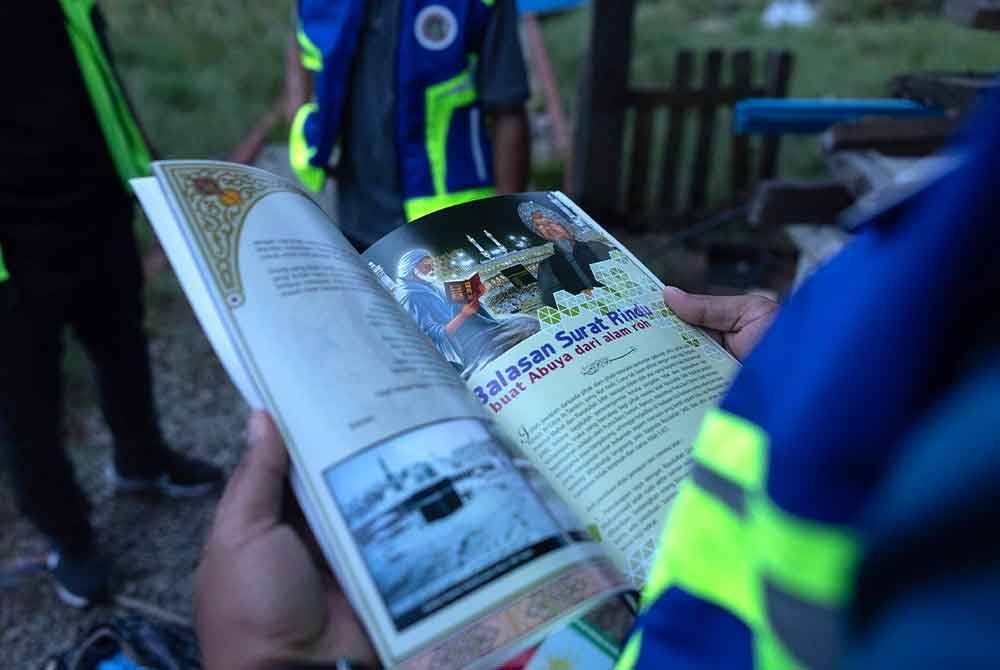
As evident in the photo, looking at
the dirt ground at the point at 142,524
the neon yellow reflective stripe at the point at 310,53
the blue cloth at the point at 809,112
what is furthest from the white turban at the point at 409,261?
the blue cloth at the point at 809,112

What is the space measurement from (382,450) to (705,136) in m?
3.60

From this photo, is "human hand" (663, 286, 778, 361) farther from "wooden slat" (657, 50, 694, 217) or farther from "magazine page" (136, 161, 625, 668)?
"wooden slat" (657, 50, 694, 217)

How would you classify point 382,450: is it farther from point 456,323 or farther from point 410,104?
point 410,104

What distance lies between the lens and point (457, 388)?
2.63ft

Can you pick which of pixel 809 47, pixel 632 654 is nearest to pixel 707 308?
pixel 632 654

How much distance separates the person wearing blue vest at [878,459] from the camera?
0.31 m

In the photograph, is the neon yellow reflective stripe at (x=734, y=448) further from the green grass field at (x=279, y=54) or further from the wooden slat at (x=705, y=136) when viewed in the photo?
the green grass field at (x=279, y=54)

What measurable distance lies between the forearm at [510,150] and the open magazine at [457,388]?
996mm

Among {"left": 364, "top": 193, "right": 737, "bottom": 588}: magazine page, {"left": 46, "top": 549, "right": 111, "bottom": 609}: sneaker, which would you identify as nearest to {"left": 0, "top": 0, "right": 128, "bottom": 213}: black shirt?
{"left": 46, "top": 549, "right": 111, "bottom": 609}: sneaker

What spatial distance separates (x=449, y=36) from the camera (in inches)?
70.6

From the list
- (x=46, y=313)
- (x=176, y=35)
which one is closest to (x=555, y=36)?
(x=176, y=35)

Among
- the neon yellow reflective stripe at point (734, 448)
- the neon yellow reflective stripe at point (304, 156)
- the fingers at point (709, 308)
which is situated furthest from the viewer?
the neon yellow reflective stripe at point (304, 156)

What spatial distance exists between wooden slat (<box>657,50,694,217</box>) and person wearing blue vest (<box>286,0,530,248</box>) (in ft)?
6.58

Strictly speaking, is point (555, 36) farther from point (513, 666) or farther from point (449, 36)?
point (513, 666)
